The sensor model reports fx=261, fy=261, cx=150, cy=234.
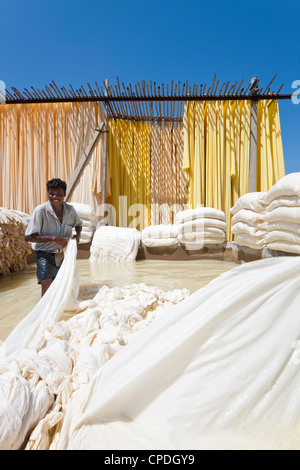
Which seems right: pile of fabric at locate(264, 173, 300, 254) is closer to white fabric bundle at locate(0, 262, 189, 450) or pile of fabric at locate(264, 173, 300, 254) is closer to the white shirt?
white fabric bundle at locate(0, 262, 189, 450)

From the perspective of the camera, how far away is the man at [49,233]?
6.84 feet

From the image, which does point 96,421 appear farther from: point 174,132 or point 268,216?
point 174,132

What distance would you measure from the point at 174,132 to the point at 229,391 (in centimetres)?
521

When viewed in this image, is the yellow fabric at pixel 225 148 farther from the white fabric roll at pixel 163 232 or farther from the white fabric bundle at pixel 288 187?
the white fabric bundle at pixel 288 187

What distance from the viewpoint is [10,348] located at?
1272 millimetres

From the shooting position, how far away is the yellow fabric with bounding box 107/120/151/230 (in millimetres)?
5227

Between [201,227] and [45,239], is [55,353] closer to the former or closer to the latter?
[45,239]

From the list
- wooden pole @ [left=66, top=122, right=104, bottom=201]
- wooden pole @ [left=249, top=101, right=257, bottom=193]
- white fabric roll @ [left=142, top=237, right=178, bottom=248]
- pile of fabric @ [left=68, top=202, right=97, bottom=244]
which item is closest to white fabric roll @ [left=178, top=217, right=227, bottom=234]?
white fabric roll @ [left=142, top=237, right=178, bottom=248]

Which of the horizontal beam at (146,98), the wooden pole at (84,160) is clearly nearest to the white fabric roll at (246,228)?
the horizontal beam at (146,98)

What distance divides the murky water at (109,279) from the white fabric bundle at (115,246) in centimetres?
18

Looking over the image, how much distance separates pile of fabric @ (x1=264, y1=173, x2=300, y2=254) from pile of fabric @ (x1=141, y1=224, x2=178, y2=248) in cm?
164

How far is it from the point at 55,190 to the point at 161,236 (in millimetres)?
2400

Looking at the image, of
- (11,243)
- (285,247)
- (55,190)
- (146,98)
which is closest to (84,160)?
(146,98)
